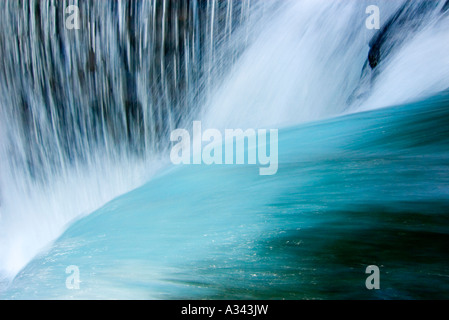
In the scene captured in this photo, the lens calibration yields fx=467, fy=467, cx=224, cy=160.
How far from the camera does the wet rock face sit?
7.72 ft

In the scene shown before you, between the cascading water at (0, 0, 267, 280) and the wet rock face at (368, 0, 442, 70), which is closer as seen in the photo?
the wet rock face at (368, 0, 442, 70)

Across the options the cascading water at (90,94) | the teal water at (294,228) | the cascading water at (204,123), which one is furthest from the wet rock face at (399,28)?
the cascading water at (90,94)

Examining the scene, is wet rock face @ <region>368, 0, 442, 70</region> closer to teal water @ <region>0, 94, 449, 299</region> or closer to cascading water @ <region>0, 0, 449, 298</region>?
cascading water @ <region>0, 0, 449, 298</region>

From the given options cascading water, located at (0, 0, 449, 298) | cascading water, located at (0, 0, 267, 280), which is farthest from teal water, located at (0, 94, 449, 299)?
cascading water, located at (0, 0, 267, 280)

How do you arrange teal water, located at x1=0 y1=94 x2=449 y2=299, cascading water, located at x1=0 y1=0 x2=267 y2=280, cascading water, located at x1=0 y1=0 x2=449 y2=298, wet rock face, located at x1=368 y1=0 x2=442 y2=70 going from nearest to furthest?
teal water, located at x1=0 y1=94 x2=449 y2=299 → cascading water, located at x1=0 y1=0 x2=449 y2=298 → wet rock face, located at x1=368 y1=0 x2=442 y2=70 → cascading water, located at x1=0 y1=0 x2=267 y2=280

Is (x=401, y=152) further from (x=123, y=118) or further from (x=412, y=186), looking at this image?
(x=123, y=118)

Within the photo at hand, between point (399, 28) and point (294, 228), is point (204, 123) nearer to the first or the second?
point (399, 28)

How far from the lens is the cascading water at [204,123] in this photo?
171cm

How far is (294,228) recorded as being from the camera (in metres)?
1.69

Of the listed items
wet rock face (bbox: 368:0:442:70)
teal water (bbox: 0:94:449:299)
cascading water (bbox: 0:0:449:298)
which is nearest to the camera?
teal water (bbox: 0:94:449:299)

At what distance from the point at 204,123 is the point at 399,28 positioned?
121cm

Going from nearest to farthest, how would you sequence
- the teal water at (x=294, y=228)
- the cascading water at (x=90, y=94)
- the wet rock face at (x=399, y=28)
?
the teal water at (x=294, y=228) < the wet rock face at (x=399, y=28) < the cascading water at (x=90, y=94)

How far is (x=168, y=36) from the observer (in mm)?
2830

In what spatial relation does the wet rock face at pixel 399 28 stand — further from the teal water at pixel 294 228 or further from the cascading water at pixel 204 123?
the teal water at pixel 294 228
